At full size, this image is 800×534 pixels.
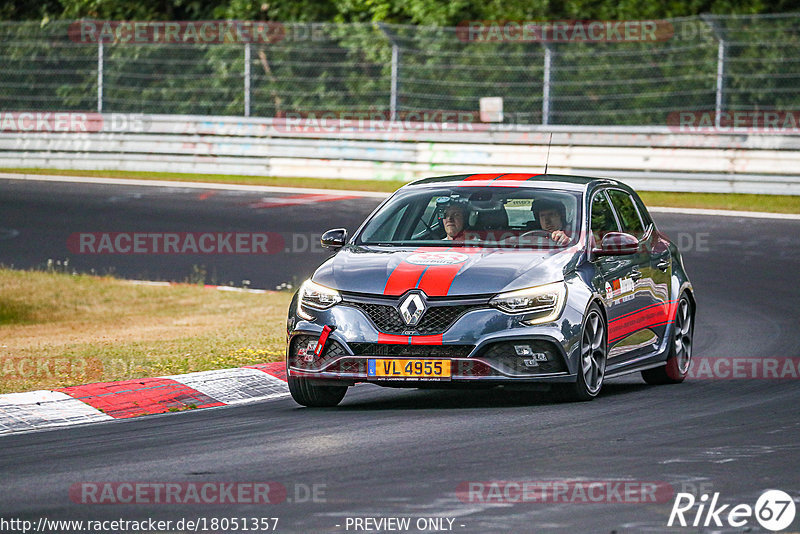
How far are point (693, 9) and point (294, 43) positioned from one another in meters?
8.63

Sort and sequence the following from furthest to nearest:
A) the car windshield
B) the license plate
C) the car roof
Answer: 1. the car roof
2. the car windshield
3. the license plate

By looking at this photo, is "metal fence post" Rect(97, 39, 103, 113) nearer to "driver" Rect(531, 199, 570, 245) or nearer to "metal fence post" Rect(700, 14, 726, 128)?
"metal fence post" Rect(700, 14, 726, 128)

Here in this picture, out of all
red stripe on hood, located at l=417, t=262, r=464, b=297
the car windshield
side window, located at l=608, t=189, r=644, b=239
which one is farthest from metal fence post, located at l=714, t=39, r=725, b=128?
red stripe on hood, located at l=417, t=262, r=464, b=297

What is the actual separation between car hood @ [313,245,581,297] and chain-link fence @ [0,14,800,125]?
14751 millimetres

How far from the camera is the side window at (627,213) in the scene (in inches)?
435

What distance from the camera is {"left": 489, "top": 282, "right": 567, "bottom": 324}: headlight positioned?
9.09 metres

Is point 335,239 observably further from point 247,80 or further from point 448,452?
point 247,80

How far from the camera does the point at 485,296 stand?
908 cm

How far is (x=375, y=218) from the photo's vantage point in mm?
10594

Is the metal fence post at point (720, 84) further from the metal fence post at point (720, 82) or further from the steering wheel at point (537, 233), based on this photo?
the steering wheel at point (537, 233)

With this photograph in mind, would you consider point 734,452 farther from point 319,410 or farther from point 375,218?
point 375,218

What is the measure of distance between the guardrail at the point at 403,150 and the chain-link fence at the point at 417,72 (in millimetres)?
641

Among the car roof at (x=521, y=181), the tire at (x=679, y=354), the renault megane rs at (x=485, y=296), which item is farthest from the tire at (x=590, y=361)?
the tire at (x=679, y=354)

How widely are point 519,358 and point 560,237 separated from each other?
127 cm
